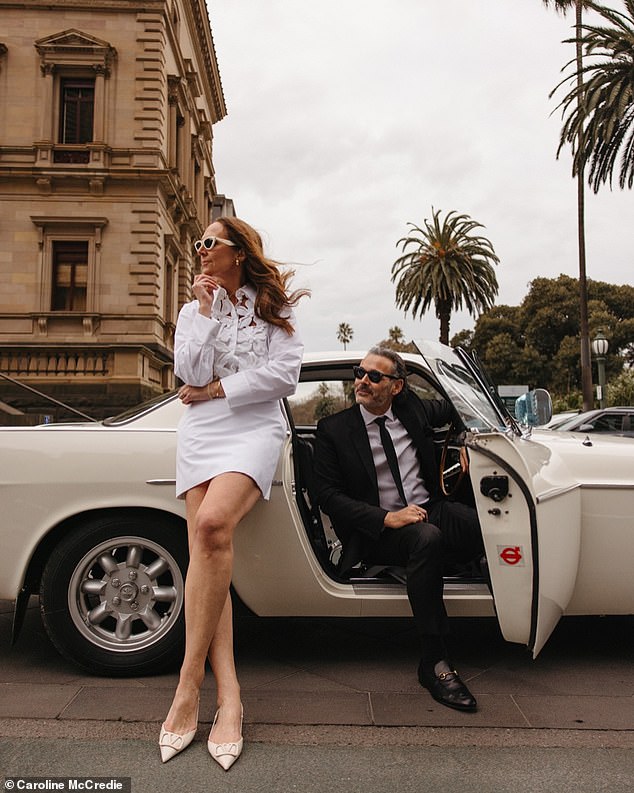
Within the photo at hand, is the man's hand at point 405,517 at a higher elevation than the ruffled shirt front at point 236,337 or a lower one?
lower

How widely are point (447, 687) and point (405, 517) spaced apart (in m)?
0.72

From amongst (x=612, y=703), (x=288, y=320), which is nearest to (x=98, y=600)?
(x=288, y=320)

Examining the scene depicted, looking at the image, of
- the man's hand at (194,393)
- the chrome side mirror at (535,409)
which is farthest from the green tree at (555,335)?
the man's hand at (194,393)

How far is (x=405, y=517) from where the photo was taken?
3.35 meters

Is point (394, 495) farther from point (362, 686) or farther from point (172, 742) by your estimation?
point (172, 742)

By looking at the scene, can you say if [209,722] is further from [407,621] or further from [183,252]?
[183,252]

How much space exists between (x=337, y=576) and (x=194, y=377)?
119cm

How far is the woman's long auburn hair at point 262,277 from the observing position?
10.2ft

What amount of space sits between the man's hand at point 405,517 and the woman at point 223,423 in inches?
25.1

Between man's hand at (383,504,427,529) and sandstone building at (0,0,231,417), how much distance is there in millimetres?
19531

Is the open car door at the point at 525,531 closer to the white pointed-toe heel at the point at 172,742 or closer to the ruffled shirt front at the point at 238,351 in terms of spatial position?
the ruffled shirt front at the point at 238,351

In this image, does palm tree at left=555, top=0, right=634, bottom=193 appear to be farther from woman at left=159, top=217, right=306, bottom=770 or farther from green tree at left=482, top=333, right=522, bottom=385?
green tree at left=482, top=333, right=522, bottom=385

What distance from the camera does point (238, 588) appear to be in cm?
341

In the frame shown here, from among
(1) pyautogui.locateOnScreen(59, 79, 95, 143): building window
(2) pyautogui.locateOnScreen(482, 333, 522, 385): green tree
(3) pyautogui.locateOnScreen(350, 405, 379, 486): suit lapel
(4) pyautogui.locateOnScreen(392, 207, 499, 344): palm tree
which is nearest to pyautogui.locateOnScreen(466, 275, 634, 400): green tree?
(2) pyautogui.locateOnScreen(482, 333, 522, 385): green tree
